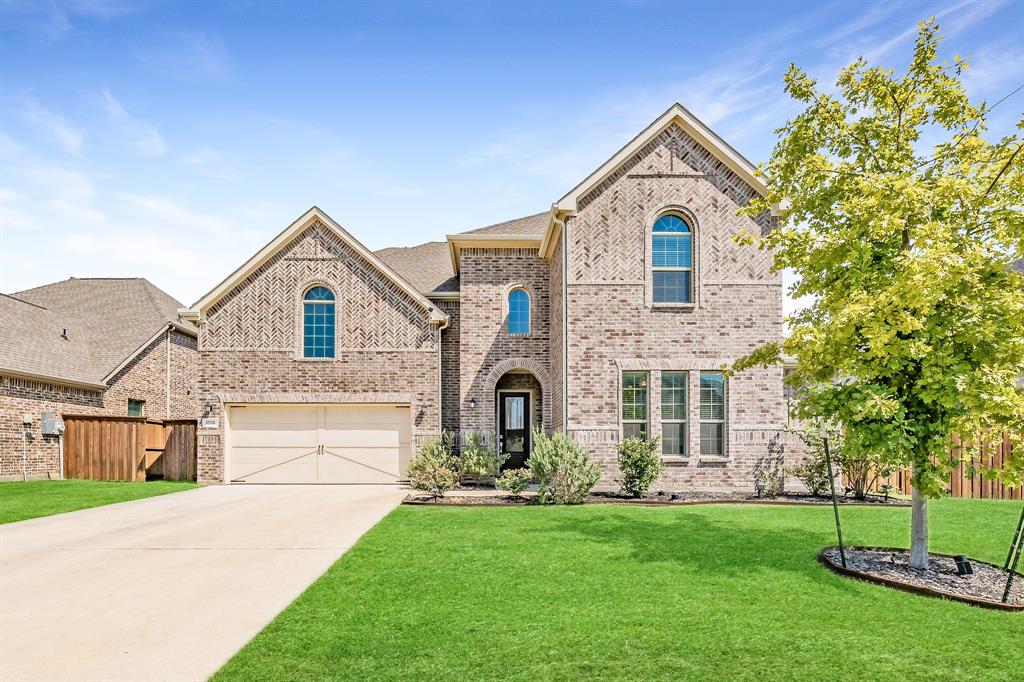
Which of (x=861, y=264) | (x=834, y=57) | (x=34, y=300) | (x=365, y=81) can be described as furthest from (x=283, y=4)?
(x=34, y=300)

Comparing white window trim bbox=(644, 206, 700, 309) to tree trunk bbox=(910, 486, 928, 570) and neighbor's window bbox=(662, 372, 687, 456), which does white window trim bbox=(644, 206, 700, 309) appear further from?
tree trunk bbox=(910, 486, 928, 570)

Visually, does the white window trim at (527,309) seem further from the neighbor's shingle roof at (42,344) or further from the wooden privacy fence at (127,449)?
the neighbor's shingle roof at (42,344)

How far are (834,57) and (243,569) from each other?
34.5 ft

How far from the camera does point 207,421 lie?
18.0m

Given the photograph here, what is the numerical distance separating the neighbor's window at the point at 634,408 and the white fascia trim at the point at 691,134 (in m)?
4.54

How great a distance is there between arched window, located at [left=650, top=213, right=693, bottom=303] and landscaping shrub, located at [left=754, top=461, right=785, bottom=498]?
15.2ft

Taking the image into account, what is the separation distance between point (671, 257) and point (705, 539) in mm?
8277

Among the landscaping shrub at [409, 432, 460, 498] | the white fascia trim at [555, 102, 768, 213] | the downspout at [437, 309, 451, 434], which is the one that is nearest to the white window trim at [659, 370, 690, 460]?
the white fascia trim at [555, 102, 768, 213]

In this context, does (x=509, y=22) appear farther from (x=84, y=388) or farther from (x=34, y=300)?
(x=34, y=300)

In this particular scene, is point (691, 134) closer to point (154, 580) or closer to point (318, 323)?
point (318, 323)

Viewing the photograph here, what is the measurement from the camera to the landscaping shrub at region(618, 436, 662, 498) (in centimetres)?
1439

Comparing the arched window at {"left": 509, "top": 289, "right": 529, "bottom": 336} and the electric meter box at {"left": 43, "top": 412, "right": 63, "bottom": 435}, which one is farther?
the electric meter box at {"left": 43, "top": 412, "right": 63, "bottom": 435}

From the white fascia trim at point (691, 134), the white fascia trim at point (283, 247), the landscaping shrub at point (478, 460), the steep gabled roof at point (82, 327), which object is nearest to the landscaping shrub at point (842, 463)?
the white fascia trim at point (691, 134)

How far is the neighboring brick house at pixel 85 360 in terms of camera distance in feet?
61.3
